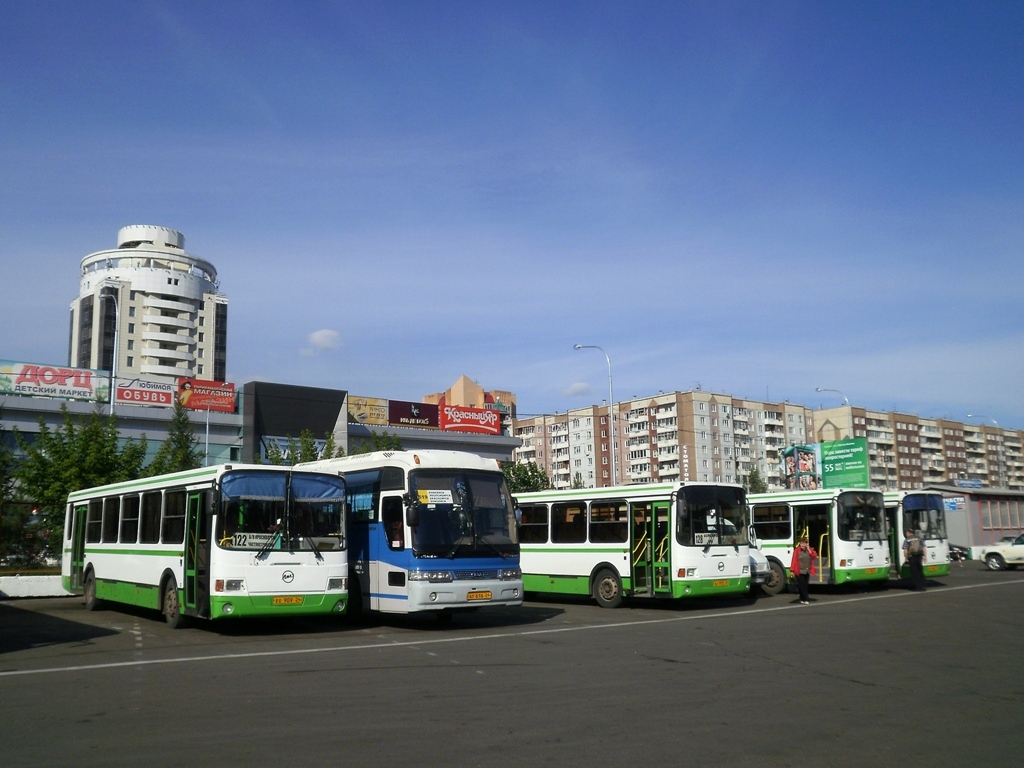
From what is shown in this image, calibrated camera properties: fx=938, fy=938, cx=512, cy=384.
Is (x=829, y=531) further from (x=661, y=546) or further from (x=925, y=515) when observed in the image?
(x=661, y=546)

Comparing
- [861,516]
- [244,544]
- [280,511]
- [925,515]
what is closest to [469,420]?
[925,515]

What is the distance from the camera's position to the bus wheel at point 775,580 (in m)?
26.8

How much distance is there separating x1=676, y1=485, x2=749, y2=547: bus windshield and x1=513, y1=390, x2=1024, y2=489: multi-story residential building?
3581 inches

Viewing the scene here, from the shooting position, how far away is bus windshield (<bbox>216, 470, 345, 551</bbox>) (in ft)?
52.1

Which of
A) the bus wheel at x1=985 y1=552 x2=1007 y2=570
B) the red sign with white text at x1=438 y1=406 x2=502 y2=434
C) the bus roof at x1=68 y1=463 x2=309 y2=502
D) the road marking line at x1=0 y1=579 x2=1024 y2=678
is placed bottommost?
the road marking line at x1=0 y1=579 x2=1024 y2=678

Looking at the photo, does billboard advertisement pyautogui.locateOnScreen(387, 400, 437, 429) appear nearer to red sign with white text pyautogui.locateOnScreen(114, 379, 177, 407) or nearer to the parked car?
red sign with white text pyautogui.locateOnScreen(114, 379, 177, 407)

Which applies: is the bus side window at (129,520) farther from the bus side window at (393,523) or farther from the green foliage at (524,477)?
the green foliage at (524,477)

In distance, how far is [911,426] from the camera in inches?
5955

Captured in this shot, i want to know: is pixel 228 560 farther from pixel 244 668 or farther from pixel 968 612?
pixel 968 612

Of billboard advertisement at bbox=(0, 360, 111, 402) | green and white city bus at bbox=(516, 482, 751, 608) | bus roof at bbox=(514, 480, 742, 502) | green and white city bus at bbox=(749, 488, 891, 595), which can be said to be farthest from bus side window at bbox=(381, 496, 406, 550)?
billboard advertisement at bbox=(0, 360, 111, 402)

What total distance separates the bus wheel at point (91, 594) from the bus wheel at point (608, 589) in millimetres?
11652

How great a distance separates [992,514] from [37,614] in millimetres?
53495

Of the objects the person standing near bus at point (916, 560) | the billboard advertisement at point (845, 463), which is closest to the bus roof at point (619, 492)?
the person standing near bus at point (916, 560)

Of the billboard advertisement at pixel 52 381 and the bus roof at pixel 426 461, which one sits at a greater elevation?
the billboard advertisement at pixel 52 381
